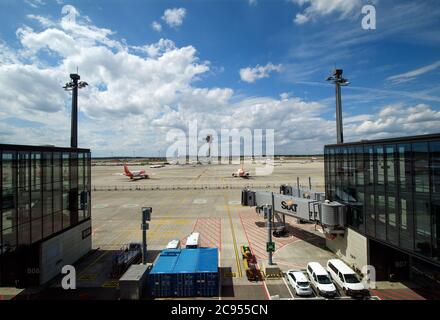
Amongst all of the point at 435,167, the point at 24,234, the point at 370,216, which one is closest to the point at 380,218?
the point at 370,216

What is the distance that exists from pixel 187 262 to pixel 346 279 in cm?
1476

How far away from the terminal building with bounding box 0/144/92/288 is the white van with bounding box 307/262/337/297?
26009mm

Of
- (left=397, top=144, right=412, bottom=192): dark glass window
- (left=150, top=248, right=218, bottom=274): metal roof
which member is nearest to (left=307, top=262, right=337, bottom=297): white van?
(left=150, top=248, right=218, bottom=274): metal roof

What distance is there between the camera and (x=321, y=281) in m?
23.1

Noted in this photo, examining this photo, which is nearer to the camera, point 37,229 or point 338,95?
point 37,229

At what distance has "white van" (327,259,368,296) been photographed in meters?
22.0

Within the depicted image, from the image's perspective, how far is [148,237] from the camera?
129ft

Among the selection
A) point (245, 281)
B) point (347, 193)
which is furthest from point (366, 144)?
point (245, 281)

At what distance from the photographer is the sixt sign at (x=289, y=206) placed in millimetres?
33281

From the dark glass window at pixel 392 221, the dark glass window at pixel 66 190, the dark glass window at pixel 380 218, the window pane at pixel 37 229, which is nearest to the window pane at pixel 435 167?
the dark glass window at pixel 392 221

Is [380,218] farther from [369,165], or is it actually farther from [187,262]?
[187,262]

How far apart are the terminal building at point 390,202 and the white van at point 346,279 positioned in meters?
2.85

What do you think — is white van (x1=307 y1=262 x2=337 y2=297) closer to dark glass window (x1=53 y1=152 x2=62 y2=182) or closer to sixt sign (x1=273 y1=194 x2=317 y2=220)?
sixt sign (x1=273 y1=194 x2=317 y2=220)
